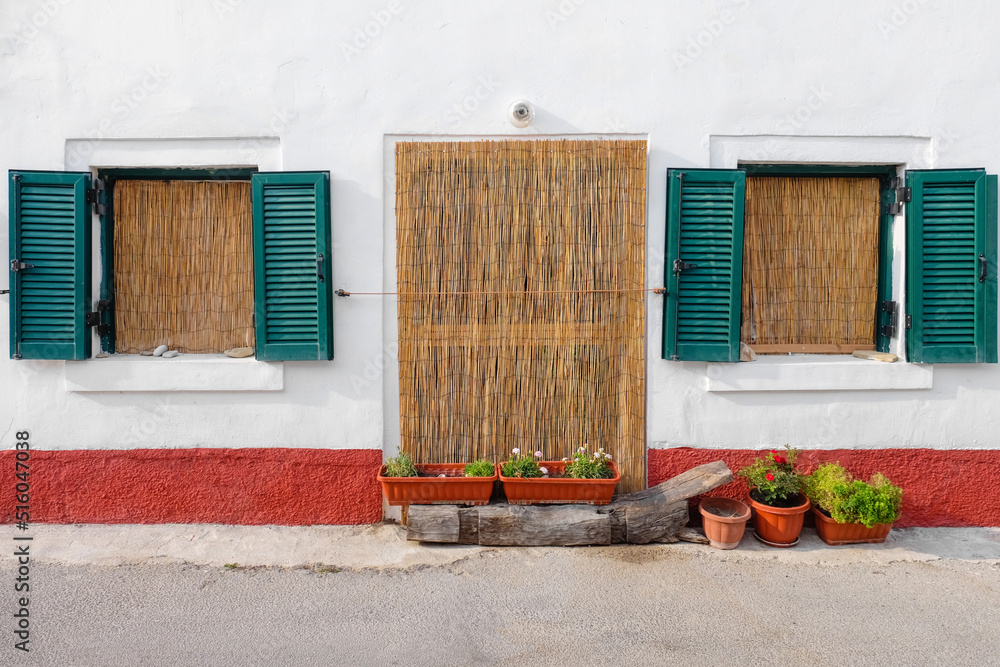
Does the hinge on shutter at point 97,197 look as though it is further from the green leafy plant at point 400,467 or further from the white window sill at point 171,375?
the green leafy plant at point 400,467

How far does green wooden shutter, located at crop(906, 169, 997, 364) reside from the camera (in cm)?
426

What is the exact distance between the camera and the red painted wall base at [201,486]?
14.5ft

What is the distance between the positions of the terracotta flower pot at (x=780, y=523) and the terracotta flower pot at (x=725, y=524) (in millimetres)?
104

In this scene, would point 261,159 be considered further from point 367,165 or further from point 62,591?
point 62,591

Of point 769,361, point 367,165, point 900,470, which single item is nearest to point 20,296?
point 367,165

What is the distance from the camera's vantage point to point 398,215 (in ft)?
14.2

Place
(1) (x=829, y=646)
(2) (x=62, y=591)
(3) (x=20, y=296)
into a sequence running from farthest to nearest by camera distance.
Answer: (3) (x=20, y=296) < (2) (x=62, y=591) < (1) (x=829, y=646)

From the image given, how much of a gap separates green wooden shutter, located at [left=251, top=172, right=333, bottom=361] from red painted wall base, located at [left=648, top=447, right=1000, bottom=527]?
8.24 ft

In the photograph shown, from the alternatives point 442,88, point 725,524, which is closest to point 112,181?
point 442,88

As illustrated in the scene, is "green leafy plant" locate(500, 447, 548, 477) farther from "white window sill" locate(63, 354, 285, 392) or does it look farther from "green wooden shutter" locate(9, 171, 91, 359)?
"green wooden shutter" locate(9, 171, 91, 359)

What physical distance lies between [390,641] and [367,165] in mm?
2959

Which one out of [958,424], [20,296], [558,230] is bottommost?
[958,424]

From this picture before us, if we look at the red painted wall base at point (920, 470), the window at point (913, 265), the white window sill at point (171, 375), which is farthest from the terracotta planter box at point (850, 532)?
the white window sill at point (171, 375)

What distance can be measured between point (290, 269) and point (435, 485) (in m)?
1.75
